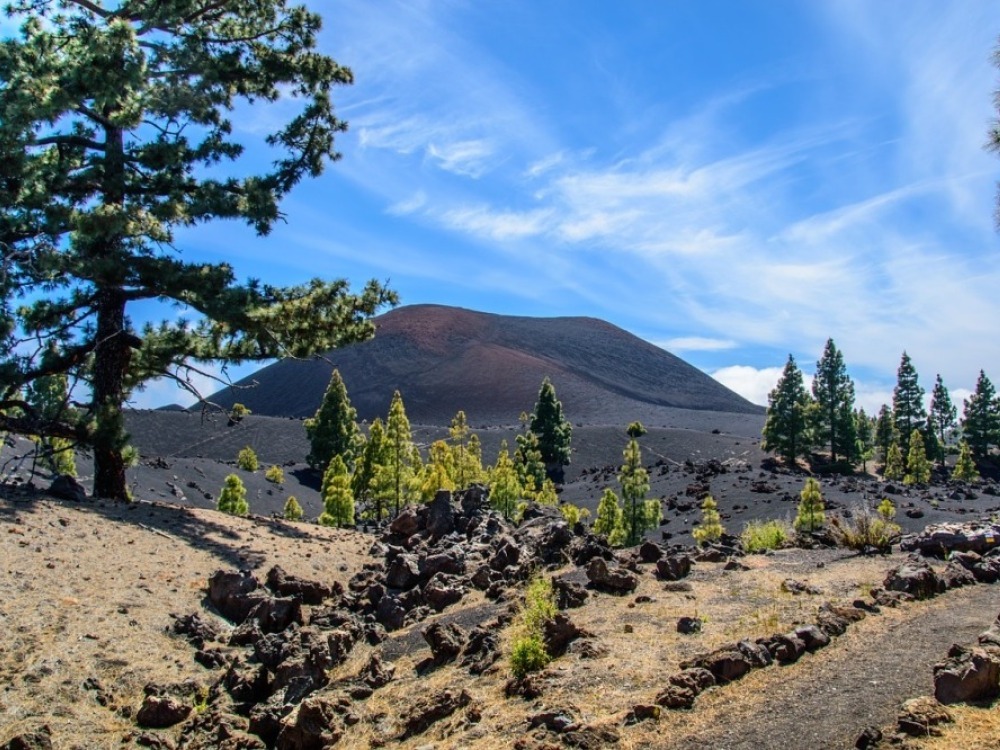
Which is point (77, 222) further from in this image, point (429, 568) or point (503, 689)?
point (503, 689)

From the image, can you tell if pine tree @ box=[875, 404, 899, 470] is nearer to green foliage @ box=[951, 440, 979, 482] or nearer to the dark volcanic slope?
green foliage @ box=[951, 440, 979, 482]

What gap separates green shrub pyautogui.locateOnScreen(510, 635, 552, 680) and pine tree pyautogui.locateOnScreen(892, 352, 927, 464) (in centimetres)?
7265

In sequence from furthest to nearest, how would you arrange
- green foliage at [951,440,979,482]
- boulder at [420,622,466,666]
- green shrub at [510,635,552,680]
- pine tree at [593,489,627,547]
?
1. green foliage at [951,440,979,482]
2. pine tree at [593,489,627,547]
3. boulder at [420,622,466,666]
4. green shrub at [510,635,552,680]

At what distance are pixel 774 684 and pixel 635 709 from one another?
51.8 inches

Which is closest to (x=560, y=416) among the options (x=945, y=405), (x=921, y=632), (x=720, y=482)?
(x=720, y=482)

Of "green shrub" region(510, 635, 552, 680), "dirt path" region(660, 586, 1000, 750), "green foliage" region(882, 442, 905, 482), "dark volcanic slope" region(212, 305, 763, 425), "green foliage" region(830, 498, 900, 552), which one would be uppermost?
"dark volcanic slope" region(212, 305, 763, 425)

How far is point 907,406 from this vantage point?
2776 inches

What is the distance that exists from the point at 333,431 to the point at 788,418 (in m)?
36.7

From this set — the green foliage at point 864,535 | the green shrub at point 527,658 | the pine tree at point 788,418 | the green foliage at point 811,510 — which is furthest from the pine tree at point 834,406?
the green shrub at point 527,658

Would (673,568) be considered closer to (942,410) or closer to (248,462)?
(248,462)

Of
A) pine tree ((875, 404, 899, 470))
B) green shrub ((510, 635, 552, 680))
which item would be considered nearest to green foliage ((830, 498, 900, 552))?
green shrub ((510, 635, 552, 680))

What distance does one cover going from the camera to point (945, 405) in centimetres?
7650

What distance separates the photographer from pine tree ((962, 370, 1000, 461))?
69.7 meters

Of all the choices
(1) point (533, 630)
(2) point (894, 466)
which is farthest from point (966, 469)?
(1) point (533, 630)
